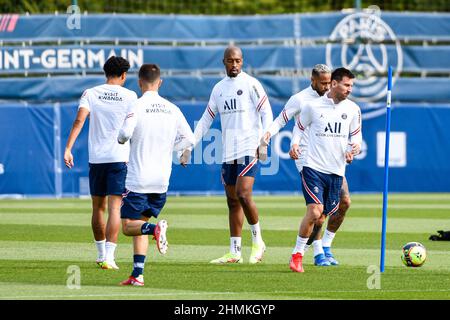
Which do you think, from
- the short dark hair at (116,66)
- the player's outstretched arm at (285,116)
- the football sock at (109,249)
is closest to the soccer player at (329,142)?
the player's outstretched arm at (285,116)

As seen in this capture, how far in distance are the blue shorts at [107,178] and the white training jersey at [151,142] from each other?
4.67ft

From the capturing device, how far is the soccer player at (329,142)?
1298 cm

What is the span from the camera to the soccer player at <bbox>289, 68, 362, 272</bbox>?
42.6 feet

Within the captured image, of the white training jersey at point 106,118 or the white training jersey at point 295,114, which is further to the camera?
the white training jersey at point 295,114

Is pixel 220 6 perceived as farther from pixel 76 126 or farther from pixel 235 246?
pixel 76 126

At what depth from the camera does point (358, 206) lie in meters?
25.0

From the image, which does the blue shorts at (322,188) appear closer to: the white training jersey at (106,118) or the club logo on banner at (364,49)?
the white training jersey at (106,118)

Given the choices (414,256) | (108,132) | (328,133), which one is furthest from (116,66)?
(414,256)

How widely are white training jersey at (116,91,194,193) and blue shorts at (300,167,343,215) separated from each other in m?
1.99

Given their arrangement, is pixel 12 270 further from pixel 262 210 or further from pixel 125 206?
pixel 262 210

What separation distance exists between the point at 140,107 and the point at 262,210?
40.7 feet

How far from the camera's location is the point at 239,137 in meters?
13.9

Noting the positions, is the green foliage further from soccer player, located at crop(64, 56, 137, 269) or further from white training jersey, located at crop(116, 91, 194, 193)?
white training jersey, located at crop(116, 91, 194, 193)

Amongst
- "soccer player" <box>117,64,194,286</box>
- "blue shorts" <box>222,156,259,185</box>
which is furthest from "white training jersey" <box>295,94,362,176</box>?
"soccer player" <box>117,64,194,286</box>
